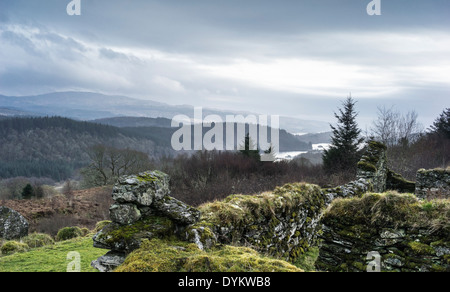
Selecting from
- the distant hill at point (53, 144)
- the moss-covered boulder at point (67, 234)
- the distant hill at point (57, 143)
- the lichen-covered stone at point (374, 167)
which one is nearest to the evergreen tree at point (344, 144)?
the lichen-covered stone at point (374, 167)

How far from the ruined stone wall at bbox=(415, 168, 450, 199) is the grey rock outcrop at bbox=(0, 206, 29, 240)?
23695 mm

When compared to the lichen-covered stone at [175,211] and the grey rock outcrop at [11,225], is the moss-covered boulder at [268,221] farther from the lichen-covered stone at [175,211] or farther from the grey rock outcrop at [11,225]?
the grey rock outcrop at [11,225]

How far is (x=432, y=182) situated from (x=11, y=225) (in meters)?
24.7

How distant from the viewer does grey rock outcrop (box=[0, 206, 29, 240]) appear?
18359 millimetres

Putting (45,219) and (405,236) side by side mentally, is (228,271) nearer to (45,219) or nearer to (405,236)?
(405,236)

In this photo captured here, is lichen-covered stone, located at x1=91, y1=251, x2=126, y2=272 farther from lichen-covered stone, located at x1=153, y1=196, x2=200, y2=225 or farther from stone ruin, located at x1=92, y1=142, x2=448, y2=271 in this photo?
lichen-covered stone, located at x1=153, y1=196, x2=200, y2=225

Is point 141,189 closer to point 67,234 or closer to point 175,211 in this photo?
point 175,211

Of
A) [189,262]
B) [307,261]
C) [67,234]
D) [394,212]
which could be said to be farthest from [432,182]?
[67,234]

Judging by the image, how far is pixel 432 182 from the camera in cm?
1464

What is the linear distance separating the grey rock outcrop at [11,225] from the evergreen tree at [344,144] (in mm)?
31561

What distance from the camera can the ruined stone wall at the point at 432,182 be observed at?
1425 cm

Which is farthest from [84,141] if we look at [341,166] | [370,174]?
[370,174]

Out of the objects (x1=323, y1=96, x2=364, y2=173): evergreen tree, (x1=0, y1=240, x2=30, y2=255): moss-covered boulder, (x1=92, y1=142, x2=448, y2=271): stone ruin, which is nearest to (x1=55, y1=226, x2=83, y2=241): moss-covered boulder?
(x1=0, y1=240, x2=30, y2=255): moss-covered boulder

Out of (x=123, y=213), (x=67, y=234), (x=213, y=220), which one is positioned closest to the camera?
(x=123, y=213)
